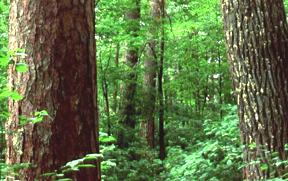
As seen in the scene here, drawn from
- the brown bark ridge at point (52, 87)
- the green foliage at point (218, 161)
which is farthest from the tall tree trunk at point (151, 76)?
the brown bark ridge at point (52, 87)

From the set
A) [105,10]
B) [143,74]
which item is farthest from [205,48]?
[105,10]

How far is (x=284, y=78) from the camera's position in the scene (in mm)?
4715

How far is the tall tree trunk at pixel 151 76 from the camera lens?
10.4 meters

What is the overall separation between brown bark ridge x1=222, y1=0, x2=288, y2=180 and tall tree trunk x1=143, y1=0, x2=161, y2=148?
5578 mm

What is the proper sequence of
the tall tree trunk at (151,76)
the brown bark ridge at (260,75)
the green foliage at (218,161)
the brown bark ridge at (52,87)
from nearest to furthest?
the brown bark ridge at (52,87) → the brown bark ridge at (260,75) → the green foliage at (218,161) → the tall tree trunk at (151,76)

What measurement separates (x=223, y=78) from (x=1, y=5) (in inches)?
228

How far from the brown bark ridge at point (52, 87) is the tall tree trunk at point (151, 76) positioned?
25.2ft

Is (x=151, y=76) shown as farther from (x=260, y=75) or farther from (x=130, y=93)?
(x=260, y=75)

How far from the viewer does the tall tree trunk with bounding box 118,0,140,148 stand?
982 cm

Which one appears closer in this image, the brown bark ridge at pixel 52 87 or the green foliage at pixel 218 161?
the brown bark ridge at pixel 52 87

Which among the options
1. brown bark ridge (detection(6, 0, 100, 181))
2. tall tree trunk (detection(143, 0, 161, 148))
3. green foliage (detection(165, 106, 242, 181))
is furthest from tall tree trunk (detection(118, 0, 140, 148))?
brown bark ridge (detection(6, 0, 100, 181))

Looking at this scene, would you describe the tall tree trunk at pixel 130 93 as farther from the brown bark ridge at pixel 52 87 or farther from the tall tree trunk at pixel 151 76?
the brown bark ridge at pixel 52 87

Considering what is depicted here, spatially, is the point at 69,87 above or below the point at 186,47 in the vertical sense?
below

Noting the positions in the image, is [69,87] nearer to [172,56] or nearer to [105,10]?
[105,10]
